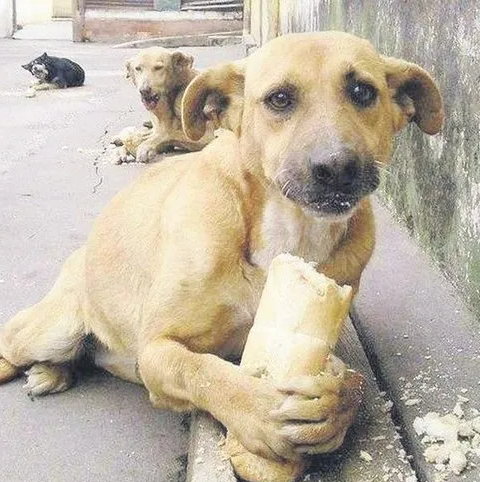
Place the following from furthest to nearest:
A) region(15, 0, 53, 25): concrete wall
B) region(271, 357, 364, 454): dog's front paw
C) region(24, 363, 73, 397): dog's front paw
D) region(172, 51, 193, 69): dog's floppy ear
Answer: region(15, 0, 53, 25): concrete wall → region(172, 51, 193, 69): dog's floppy ear → region(24, 363, 73, 397): dog's front paw → region(271, 357, 364, 454): dog's front paw

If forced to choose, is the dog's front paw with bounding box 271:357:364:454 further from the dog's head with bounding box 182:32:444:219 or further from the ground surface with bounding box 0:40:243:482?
the ground surface with bounding box 0:40:243:482

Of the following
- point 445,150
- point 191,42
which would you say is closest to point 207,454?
point 445,150

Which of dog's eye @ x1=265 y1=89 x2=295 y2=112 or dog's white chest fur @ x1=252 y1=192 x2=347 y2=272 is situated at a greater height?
dog's eye @ x1=265 y1=89 x2=295 y2=112

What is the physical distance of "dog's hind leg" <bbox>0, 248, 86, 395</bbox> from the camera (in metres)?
3.56

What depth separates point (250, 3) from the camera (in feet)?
65.6

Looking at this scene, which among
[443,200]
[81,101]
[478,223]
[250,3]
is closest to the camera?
[478,223]

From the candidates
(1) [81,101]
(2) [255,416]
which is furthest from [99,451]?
(1) [81,101]

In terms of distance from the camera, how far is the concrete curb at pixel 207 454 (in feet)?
8.41

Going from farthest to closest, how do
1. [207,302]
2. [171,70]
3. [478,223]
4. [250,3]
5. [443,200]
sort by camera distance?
[250,3]
[171,70]
[443,200]
[478,223]
[207,302]

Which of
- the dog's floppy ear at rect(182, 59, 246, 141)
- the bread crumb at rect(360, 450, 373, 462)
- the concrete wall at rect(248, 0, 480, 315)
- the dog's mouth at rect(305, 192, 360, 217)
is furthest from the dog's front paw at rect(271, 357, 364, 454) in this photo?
the concrete wall at rect(248, 0, 480, 315)

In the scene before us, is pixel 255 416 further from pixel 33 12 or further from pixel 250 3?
pixel 33 12

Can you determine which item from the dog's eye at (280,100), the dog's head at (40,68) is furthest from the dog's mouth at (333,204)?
the dog's head at (40,68)

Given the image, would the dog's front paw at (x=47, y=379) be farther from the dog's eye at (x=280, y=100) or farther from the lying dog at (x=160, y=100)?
the lying dog at (x=160, y=100)

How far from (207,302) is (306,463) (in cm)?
61
